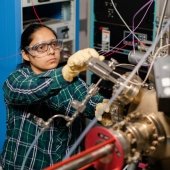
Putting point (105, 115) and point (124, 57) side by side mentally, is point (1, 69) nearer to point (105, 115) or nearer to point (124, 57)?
point (124, 57)

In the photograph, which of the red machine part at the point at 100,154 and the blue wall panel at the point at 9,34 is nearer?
the red machine part at the point at 100,154

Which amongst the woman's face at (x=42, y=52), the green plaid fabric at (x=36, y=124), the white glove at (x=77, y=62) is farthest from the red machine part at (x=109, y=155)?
the woman's face at (x=42, y=52)

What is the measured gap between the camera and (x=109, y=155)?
2.07 feet

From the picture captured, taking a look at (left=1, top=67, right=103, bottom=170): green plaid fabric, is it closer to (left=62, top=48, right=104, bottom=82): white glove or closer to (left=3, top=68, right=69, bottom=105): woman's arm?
(left=3, top=68, right=69, bottom=105): woman's arm

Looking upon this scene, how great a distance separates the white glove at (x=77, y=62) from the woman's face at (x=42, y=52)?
0.40 metres

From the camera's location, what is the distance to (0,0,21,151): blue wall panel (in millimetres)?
2059

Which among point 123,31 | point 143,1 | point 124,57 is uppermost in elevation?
point 143,1

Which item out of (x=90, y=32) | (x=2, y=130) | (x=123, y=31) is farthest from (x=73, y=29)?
(x=2, y=130)

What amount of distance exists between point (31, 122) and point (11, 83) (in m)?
0.20

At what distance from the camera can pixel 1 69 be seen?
7.16 ft

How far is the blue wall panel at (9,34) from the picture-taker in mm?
2059

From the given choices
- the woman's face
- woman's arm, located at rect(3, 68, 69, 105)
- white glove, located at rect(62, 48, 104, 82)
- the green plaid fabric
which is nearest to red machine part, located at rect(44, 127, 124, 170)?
white glove, located at rect(62, 48, 104, 82)

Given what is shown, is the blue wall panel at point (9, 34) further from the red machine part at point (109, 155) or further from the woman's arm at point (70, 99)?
the red machine part at point (109, 155)

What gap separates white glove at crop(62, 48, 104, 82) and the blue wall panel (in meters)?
0.85
